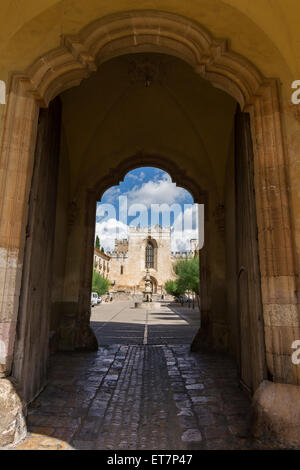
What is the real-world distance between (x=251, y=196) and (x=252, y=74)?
4.31ft

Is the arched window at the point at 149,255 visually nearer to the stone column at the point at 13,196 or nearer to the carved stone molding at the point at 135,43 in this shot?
the carved stone molding at the point at 135,43

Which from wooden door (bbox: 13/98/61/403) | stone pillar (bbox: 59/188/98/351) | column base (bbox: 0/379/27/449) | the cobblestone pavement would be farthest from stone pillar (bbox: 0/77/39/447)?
stone pillar (bbox: 59/188/98/351)

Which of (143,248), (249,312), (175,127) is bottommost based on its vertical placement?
(249,312)

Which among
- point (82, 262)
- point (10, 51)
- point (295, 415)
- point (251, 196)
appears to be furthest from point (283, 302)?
point (82, 262)

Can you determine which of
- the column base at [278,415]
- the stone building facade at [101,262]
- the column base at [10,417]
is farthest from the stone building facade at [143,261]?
the column base at [10,417]

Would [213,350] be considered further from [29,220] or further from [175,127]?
[175,127]

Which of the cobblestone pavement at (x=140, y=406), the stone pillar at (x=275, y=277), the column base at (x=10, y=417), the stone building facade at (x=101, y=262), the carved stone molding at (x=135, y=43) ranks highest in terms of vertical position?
the stone building facade at (x=101, y=262)

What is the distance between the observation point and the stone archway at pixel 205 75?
274cm

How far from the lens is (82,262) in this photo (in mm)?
7098

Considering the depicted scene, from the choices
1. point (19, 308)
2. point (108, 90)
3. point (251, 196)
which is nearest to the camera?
point (19, 308)

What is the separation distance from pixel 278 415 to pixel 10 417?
7.27 ft

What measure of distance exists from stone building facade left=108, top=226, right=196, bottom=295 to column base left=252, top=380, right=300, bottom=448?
154ft

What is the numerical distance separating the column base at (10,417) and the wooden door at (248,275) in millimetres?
2212

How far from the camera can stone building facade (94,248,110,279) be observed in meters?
51.0
